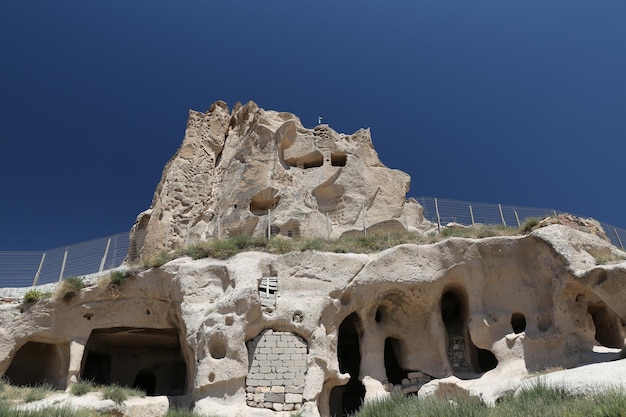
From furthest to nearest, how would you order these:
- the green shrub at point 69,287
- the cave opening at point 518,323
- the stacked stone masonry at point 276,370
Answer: the green shrub at point 69,287, the cave opening at point 518,323, the stacked stone masonry at point 276,370

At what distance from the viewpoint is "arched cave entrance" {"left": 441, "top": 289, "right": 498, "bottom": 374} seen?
597 inches

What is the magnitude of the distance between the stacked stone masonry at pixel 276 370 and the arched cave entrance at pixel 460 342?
16.4ft

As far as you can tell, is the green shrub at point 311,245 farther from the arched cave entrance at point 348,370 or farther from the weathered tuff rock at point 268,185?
the weathered tuff rock at point 268,185

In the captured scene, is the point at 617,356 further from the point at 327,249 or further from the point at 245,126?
the point at 245,126

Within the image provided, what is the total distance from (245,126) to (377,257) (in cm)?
1264

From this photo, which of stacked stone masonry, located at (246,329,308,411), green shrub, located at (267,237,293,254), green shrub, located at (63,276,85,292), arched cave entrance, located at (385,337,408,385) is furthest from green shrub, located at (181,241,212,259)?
arched cave entrance, located at (385,337,408,385)

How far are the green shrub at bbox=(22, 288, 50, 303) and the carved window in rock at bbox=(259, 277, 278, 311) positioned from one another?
6.73 meters

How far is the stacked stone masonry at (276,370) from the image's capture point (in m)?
12.6

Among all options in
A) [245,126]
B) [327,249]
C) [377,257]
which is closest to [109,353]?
[327,249]

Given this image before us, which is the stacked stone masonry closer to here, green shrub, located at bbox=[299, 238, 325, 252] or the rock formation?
the rock formation

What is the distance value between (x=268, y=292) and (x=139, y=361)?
7.75 meters

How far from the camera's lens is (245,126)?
82.5 ft

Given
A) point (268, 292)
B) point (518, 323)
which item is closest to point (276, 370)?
point (268, 292)

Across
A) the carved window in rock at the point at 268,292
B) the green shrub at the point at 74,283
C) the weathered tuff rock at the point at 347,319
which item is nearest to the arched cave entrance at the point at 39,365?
the weathered tuff rock at the point at 347,319
